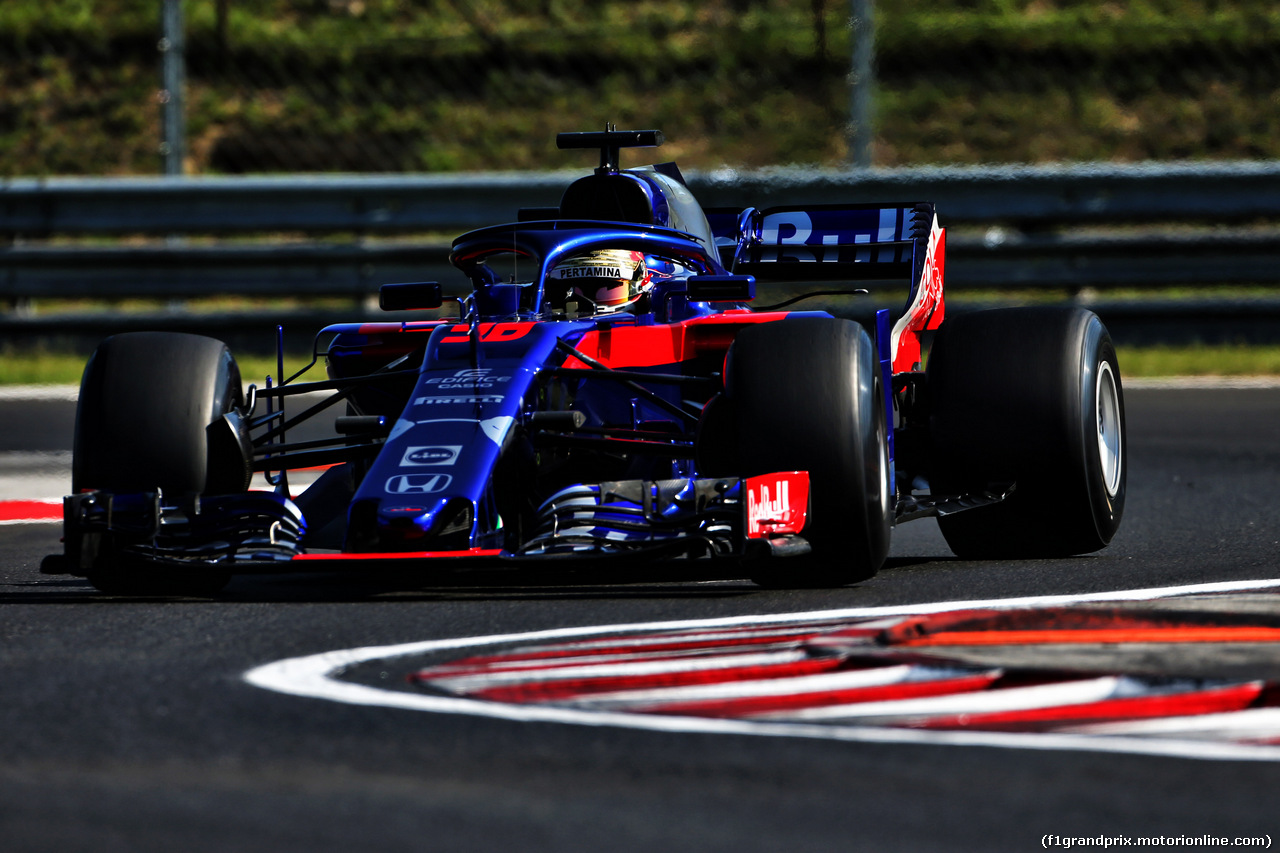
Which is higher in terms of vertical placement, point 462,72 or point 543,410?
point 462,72

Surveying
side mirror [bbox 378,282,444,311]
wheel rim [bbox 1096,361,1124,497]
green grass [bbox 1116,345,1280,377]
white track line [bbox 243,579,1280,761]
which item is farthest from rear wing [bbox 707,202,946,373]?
green grass [bbox 1116,345,1280,377]

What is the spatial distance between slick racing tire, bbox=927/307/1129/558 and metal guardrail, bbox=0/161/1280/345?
614 centimetres

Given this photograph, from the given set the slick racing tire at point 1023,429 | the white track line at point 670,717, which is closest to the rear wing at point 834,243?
the slick racing tire at point 1023,429

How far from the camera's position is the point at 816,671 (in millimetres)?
4391

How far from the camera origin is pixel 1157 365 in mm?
13477

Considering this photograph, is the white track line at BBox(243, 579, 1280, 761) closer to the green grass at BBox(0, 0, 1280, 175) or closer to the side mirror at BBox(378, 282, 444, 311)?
the side mirror at BBox(378, 282, 444, 311)

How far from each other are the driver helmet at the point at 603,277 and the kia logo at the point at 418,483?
150cm

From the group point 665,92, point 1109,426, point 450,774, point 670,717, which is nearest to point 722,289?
point 1109,426

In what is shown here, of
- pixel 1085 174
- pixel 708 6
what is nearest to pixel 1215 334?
pixel 1085 174

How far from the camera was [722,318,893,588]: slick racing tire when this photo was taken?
572 centimetres

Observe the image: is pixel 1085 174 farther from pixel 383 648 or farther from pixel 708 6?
pixel 708 6

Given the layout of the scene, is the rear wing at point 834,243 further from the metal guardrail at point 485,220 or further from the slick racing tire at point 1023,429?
Answer: the metal guardrail at point 485,220

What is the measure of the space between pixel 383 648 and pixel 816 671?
1088 mm

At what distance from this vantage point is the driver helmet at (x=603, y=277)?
23.0 ft
